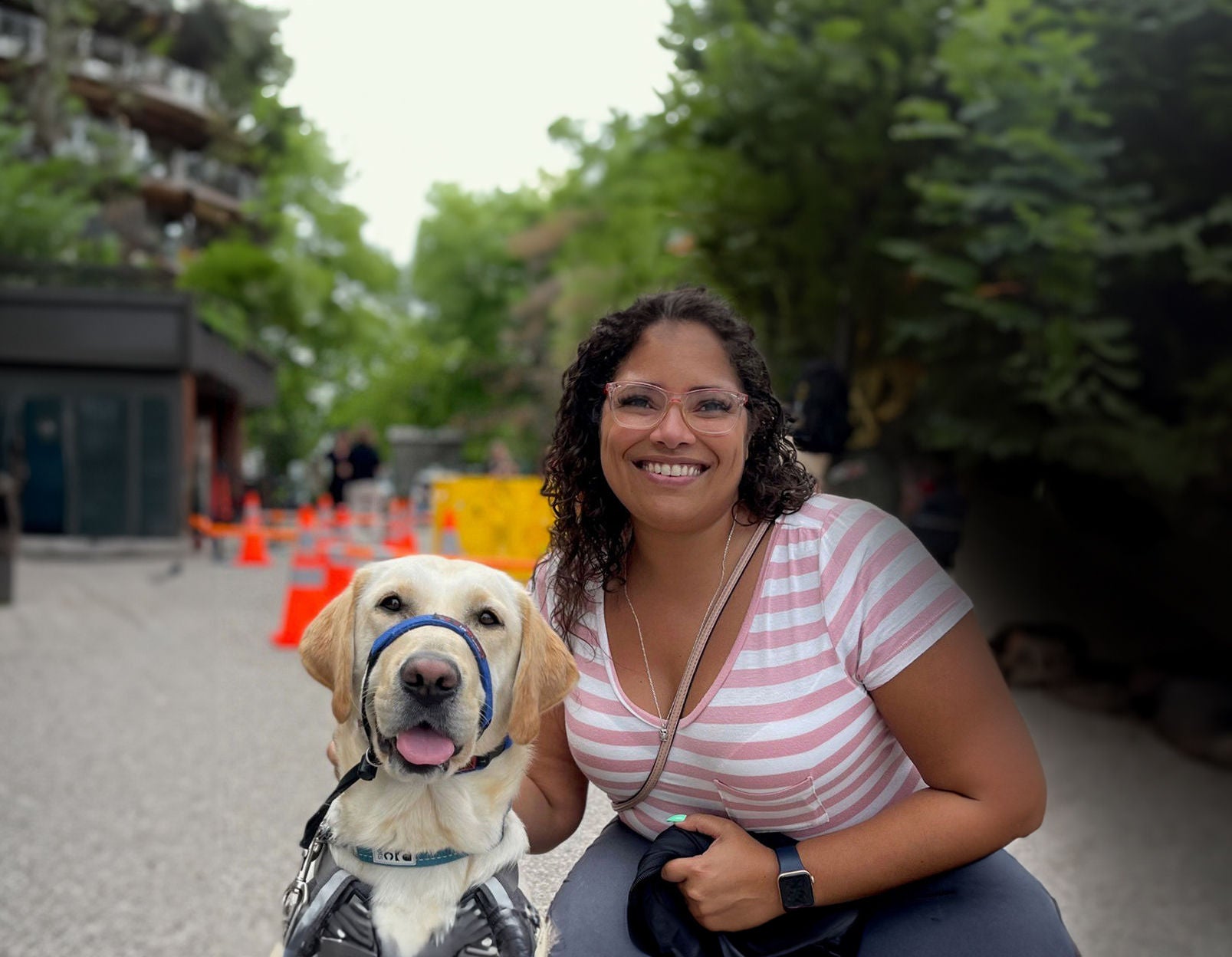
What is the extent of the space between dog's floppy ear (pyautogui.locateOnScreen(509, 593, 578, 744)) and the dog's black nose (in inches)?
7.8

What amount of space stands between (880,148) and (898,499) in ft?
17.4

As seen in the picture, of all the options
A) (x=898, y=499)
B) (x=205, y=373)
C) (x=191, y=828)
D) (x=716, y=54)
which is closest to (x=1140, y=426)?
(x=898, y=499)

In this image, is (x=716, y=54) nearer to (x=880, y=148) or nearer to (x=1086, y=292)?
(x=880, y=148)

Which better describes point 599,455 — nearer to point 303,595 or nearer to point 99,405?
point 303,595

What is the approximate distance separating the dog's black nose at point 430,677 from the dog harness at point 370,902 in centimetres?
7

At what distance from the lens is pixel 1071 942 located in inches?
82.1

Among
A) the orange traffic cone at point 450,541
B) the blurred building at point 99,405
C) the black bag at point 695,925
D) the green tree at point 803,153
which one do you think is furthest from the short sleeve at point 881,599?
the blurred building at point 99,405

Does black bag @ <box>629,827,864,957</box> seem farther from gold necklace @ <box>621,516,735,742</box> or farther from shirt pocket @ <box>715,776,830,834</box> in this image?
gold necklace @ <box>621,516,735,742</box>

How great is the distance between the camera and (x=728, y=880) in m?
1.92

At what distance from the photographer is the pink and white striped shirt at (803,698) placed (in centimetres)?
196

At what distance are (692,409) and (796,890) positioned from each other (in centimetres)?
84

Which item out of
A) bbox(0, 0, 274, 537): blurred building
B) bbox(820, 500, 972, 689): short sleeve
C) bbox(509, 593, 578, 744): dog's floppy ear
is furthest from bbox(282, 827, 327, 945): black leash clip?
bbox(0, 0, 274, 537): blurred building

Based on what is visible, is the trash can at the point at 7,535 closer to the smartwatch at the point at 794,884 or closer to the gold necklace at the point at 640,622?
the gold necklace at the point at 640,622

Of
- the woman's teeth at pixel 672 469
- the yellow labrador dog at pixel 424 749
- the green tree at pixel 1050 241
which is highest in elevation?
the green tree at pixel 1050 241
